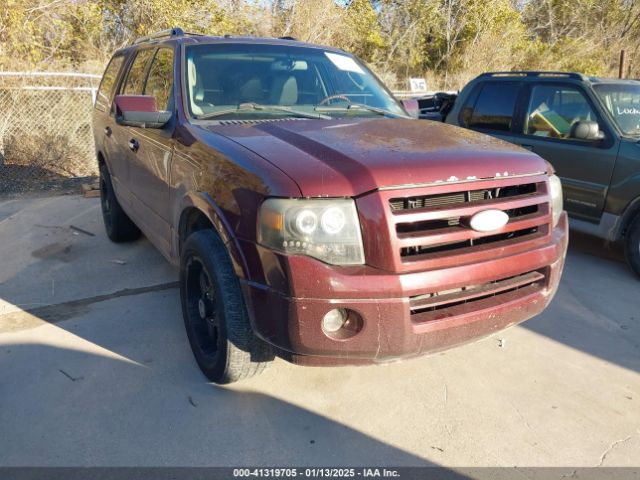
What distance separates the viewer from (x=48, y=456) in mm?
2408

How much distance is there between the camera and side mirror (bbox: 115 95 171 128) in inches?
123

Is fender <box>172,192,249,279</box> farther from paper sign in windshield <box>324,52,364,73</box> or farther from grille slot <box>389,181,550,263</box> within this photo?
paper sign in windshield <box>324,52,364,73</box>

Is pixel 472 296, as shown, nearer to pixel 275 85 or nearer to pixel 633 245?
pixel 275 85

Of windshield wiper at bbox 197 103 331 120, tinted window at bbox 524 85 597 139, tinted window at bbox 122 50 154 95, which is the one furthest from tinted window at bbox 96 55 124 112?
tinted window at bbox 524 85 597 139

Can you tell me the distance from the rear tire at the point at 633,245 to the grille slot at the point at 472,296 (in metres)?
2.58

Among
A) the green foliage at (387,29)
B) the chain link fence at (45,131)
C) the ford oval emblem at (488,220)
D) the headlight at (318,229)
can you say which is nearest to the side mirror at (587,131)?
the ford oval emblem at (488,220)

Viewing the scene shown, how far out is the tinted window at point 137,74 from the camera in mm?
4203

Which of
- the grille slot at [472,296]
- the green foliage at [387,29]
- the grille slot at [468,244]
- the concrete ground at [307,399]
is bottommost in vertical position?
the concrete ground at [307,399]

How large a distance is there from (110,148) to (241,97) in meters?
2.15

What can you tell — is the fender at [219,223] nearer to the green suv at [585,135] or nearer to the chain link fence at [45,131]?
the green suv at [585,135]

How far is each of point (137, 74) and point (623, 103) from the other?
4.64 m

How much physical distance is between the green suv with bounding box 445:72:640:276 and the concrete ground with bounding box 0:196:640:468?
3.59 ft

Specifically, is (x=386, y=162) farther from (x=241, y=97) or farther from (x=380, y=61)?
(x=380, y=61)

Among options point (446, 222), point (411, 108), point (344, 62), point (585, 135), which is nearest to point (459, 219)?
point (446, 222)
